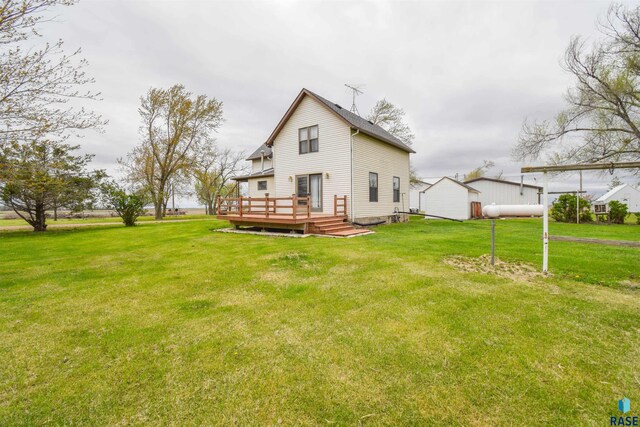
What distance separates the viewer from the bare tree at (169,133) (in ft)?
79.8

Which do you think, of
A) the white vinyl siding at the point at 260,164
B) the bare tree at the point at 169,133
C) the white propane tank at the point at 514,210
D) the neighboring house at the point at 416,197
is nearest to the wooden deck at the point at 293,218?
the white propane tank at the point at 514,210

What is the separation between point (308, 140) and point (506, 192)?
2275cm

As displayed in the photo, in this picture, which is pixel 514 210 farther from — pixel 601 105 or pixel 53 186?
pixel 53 186

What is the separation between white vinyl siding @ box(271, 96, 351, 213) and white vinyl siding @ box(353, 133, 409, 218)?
0.64m

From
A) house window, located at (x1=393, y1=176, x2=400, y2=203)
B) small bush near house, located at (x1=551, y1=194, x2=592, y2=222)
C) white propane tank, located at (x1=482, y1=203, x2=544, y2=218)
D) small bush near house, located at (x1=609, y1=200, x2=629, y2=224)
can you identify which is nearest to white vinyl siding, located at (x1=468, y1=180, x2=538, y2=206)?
small bush near house, located at (x1=551, y1=194, x2=592, y2=222)

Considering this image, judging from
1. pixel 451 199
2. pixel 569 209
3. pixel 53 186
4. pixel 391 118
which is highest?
pixel 391 118

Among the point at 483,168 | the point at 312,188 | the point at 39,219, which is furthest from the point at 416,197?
the point at 39,219

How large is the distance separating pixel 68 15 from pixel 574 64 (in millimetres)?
23008

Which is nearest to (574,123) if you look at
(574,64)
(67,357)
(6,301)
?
(574,64)

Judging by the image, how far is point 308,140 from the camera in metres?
13.7

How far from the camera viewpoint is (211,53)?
14.3m

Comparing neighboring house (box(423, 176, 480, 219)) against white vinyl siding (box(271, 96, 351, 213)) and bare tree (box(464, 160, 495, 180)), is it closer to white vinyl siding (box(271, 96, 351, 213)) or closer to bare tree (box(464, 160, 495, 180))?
white vinyl siding (box(271, 96, 351, 213))

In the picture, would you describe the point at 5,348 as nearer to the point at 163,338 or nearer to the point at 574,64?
the point at 163,338

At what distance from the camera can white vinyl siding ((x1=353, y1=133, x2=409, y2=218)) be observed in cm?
1283
